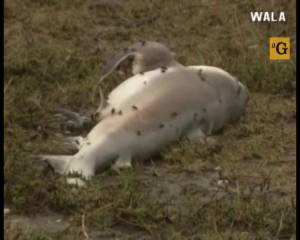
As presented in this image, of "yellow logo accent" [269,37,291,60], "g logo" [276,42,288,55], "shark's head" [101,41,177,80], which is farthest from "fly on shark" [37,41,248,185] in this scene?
"g logo" [276,42,288,55]

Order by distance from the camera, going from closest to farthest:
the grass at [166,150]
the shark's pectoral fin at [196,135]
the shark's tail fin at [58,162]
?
the grass at [166,150]
the shark's tail fin at [58,162]
the shark's pectoral fin at [196,135]

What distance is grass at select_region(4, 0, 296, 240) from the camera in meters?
4.41

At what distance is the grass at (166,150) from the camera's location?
4.41 meters

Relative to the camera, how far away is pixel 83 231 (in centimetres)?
428

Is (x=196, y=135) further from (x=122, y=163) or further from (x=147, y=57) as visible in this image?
(x=147, y=57)

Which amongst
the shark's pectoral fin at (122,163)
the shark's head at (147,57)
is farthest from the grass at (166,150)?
the shark's head at (147,57)

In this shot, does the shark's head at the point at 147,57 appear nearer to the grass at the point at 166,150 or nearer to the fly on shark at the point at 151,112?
the fly on shark at the point at 151,112

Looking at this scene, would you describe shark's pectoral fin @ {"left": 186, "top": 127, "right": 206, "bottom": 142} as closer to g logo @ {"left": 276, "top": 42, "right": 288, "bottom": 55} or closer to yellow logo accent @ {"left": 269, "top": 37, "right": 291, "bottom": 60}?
yellow logo accent @ {"left": 269, "top": 37, "right": 291, "bottom": 60}

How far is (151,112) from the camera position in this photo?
5.30 m

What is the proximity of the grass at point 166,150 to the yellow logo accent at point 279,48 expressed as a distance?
8 cm

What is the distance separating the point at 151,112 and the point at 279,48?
2.40 metres

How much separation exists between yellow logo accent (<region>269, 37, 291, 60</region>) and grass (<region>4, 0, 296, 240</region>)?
79 mm

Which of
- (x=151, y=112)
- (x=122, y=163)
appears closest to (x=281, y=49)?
(x=151, y=112)

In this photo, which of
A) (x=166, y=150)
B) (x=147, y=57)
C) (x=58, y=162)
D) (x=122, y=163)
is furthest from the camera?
(x=147, y=57)
